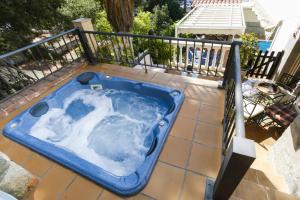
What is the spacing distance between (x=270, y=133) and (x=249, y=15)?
1044 cm

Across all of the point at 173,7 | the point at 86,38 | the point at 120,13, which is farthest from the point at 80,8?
the point at 173,7

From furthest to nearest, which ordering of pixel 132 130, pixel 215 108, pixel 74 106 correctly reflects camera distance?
pixel 74 106, pixel 132 130, pixel 215 108

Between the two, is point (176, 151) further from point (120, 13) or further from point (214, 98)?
point (120, 13)

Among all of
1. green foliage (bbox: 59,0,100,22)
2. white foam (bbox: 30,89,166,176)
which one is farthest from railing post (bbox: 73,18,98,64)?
green foliage (bbox: 59,0,100,22)

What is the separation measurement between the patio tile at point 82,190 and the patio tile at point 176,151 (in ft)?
2.54

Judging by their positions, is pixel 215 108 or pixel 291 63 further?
pixel 291 63

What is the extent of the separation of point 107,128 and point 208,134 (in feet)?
5.73

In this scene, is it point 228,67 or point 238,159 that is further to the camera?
point 228,67

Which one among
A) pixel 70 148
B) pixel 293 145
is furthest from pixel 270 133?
pixel 70 148

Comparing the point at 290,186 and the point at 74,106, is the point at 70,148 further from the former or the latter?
the point at 290,186

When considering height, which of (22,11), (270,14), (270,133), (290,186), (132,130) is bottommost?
(270,133)

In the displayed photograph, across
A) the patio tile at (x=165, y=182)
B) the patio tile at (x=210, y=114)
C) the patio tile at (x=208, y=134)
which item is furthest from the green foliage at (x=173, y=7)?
the patio tile at (x=165, y=182)

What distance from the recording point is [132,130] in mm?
2930

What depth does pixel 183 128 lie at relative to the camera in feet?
7.58
